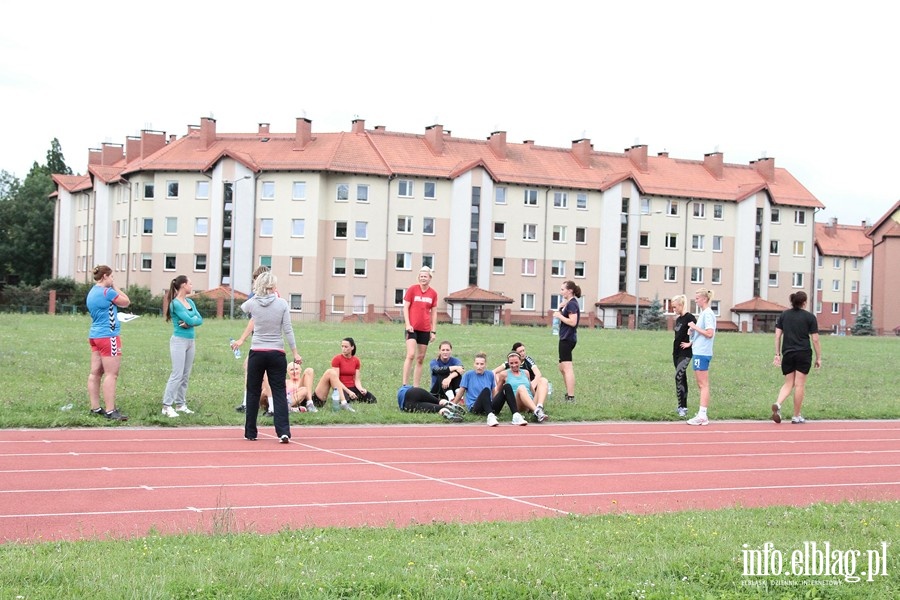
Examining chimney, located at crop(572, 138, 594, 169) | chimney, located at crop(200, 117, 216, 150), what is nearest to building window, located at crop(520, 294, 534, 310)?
chimney, located at crop(572, 138, 594, 169)

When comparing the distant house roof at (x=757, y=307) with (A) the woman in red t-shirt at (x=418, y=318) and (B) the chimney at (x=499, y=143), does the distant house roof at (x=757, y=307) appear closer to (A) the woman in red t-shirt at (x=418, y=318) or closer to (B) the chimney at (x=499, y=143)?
(B) the chimney at (x=499, y=143)

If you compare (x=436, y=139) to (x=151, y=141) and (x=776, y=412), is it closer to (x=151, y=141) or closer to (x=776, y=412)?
(x=151, y=141)

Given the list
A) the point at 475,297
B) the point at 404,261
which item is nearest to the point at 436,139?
the point at 404,261

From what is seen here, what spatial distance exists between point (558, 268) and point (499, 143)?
10.2 m

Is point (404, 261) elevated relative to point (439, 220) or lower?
lower

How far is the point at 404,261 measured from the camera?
76375mm

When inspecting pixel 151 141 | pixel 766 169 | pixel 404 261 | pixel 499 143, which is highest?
pixel 499 143

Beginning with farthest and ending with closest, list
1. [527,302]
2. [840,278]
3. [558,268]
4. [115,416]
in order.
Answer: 1. [840,278]
2. [558,268]
3. [527,302]
4. [115,416]

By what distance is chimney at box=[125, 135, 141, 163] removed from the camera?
87.1 m

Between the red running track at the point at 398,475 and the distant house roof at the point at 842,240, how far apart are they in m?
102

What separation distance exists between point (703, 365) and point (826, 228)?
10703 cm

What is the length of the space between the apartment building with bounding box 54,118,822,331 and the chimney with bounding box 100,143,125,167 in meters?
3.43

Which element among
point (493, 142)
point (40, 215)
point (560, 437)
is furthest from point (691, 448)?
point (40, 215)

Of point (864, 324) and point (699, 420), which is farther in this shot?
point (864, 324)
